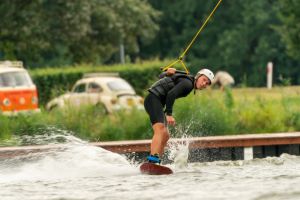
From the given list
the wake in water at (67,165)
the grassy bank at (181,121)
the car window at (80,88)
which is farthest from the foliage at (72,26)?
the wake in water at (67,165)

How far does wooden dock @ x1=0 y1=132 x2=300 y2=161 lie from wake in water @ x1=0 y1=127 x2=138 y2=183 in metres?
0.65

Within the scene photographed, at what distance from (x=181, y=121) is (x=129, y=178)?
4.87 meters

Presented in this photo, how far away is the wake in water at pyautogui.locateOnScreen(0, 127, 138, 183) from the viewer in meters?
15.0

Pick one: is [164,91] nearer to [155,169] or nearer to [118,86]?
[155,169]

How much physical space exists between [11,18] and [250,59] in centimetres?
3534

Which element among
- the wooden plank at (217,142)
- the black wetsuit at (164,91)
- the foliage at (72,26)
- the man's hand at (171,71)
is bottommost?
the wooden plank at (217,142)

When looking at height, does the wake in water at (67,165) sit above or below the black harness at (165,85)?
below

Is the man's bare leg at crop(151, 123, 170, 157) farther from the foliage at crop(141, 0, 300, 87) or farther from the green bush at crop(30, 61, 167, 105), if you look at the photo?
the foliage at crop(141, 0, 300, 87)

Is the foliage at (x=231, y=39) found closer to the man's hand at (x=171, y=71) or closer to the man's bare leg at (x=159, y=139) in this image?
the man's hand at (x=171, y=71)

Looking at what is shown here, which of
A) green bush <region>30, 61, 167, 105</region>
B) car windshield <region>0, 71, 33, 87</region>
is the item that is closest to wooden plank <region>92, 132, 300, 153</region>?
car windshield <region>0, 71, 33, 87</region>

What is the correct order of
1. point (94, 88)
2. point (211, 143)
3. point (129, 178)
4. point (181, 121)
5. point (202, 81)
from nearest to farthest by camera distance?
1. point (129, 178)
2. point (202, 81)
3. point (211, 143)
4. point (181, 121)
5. point (94, 88)

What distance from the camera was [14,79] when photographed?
95.1 ft

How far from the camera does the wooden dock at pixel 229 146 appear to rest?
16953 millimetres

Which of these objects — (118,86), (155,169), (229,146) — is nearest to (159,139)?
(155,169)
